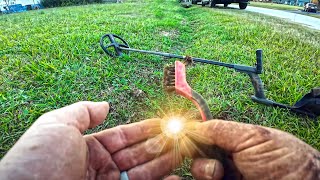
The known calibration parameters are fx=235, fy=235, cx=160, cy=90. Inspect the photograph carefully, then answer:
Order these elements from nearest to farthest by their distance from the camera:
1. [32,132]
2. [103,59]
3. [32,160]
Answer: [32,160]
[32,132]
[103,59]

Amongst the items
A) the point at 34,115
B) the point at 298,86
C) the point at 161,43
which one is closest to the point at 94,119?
the point at 34,115

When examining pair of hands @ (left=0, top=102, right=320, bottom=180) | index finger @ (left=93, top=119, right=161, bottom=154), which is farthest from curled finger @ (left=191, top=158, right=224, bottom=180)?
index finger @ (left=93, top=119, right=161, bottom=154)

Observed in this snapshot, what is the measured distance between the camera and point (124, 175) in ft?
5.60

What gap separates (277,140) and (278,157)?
9 centimetres

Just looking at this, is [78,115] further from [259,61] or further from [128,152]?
[259,61]

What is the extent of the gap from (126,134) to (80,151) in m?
0.40

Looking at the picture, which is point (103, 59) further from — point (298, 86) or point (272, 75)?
point (298, 86)

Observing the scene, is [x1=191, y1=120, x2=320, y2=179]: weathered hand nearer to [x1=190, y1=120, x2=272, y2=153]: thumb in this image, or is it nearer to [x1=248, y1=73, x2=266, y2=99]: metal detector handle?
[x1=190, y1=120, x2=272, y2=153]: thumb

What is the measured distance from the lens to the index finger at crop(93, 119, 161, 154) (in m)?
1.74

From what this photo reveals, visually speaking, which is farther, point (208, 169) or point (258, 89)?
point (258, 89)

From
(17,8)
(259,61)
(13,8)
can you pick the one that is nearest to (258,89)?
(259,61)

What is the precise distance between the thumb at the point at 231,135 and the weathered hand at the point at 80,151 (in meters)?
0.35

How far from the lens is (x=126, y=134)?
1775mm

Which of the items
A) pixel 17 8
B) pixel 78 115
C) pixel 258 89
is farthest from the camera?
pixel 17 8
